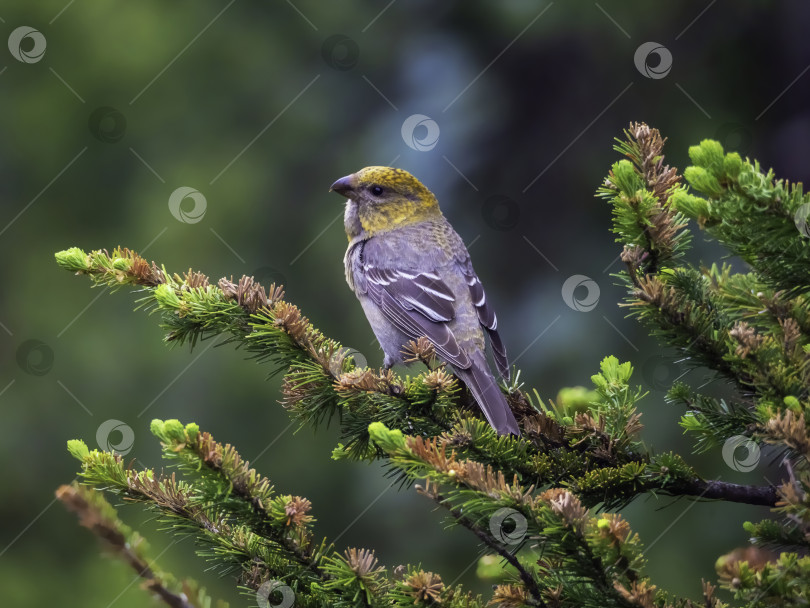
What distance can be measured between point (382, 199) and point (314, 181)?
5.75 ft

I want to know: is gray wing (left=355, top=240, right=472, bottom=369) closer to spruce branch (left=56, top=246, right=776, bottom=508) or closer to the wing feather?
the wing feather

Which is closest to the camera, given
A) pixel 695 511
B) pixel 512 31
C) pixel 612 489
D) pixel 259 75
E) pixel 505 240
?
pixel 612 489

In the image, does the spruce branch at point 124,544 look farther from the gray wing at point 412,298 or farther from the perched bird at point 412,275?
the gray wing at point 412,298

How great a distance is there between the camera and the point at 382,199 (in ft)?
17.3

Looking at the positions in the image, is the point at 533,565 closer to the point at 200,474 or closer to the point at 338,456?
the point at 338,456

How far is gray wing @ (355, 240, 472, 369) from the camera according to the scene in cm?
437

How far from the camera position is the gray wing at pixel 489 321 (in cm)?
437

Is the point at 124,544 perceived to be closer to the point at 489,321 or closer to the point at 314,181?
the point at 489,321

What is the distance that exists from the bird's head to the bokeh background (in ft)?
0.66

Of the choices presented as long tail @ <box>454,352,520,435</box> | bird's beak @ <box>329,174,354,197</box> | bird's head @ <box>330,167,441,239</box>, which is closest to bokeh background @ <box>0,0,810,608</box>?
bird's head @ <box>330,167,441,239</box>

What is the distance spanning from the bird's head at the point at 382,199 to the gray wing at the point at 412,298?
0.95 ft

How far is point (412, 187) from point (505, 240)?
84 cm

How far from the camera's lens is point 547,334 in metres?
5.02

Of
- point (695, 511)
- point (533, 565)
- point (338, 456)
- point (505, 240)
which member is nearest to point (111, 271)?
point (338, 456)
